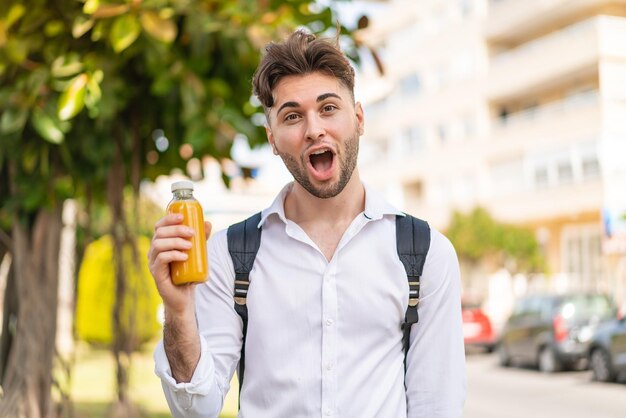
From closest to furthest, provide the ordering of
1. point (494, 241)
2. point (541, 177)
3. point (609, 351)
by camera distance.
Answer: point (609, 351)
point (494, 241)
point (541, 177)

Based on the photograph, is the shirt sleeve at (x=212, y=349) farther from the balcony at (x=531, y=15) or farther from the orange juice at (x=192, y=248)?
the balcony at (x=531, y=15)

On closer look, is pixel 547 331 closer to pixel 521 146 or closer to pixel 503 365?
pixel 503 365

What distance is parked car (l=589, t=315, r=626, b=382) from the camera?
575 inches

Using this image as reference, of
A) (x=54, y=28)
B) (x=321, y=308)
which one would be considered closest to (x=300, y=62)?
(x=321, y=308)

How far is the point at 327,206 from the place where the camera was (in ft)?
8.02

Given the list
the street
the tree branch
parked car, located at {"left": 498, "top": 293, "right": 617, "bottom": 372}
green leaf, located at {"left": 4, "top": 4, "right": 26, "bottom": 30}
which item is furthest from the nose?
parked car, located at {"left": 498, "top": 293, "right": 617, "bottom": 372}

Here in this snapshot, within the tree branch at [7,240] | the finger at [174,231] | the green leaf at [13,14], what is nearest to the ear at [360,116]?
the finger at [174,231]

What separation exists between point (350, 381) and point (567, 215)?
3430 centimetres

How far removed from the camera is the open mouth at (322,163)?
231cm

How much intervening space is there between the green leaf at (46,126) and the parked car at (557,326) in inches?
502

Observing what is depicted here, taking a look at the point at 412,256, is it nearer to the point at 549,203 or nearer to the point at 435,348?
the point at 435,348

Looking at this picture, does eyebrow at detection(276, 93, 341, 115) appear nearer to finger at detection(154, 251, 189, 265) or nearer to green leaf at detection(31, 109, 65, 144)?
finger at detection(154, 251, 189, 265)

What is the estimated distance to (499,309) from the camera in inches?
1346

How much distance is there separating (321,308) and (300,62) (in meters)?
0.59
